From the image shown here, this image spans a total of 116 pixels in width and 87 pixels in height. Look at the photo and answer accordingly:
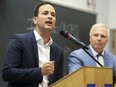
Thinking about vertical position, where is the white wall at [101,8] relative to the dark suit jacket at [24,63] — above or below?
above

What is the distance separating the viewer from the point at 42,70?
1570 mm

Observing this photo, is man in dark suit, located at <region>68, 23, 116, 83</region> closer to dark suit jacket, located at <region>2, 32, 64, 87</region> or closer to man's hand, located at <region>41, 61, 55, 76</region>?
dark suit jacket, located at <region>2, 32, 64, 87</region>

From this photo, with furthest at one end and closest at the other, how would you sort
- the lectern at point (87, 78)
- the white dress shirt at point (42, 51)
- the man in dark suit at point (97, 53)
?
the man in dark suit at point (97, 53) < the white dress shirt at point (42, 51) < the lectern at point (87, 78)

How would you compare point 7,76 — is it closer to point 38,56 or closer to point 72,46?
point 38,56

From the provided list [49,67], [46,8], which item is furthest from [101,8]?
[49,67]

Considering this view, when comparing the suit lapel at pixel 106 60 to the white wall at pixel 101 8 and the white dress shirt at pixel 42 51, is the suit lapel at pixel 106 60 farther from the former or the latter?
the white wall at pixel 101 8

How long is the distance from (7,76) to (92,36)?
114 centimetres

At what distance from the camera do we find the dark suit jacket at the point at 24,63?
1623 mm

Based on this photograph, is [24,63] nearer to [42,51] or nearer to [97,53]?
[42,51]

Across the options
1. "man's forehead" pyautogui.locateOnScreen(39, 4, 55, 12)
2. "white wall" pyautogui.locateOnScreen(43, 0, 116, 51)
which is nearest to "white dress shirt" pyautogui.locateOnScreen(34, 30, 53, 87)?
"man's forehead" pyautogui.locateOnScreen(39, 4, 55, 12)

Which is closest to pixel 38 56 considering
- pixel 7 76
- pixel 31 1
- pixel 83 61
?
pixel 7 76

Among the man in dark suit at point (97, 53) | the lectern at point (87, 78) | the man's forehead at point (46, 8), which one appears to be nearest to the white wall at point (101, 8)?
the man in dark suit at point (97, 53)

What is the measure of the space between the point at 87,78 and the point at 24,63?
0.53 metres

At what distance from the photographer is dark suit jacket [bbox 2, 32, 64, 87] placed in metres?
1.62
